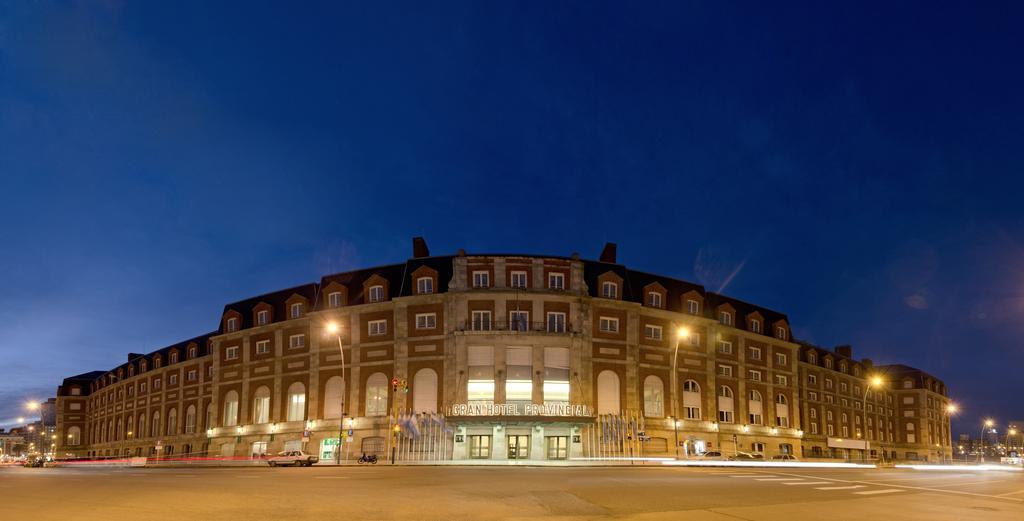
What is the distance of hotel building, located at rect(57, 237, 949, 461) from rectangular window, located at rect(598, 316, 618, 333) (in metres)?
0.13

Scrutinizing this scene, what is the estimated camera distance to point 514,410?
175 feet

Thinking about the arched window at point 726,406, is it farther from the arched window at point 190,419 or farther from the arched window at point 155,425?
the arched window at point 155,425

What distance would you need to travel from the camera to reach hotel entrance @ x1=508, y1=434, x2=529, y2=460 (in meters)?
54.2

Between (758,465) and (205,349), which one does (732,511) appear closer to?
(758,465)

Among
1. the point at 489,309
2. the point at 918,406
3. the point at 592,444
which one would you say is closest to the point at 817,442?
the point at 918,406

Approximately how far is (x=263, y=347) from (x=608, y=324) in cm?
3233

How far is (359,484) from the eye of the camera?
20719mm

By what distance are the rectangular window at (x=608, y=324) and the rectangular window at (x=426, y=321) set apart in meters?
13.5

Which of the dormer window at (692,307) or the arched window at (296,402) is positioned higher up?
the dormer window at (692,307)

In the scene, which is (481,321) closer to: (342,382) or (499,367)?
(499,367)

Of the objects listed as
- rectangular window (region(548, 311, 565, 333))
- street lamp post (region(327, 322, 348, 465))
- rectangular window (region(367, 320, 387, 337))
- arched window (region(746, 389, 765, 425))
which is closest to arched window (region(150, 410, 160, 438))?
street lamp post (region(327, 322, 348, 465))

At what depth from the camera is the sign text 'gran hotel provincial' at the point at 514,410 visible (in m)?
53.2

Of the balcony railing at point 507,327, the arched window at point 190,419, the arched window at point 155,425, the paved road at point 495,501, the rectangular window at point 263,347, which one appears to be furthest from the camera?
the arched window at point 155,425

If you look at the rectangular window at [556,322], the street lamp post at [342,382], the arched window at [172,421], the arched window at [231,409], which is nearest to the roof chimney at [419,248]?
the street lamp post at [342,382]
